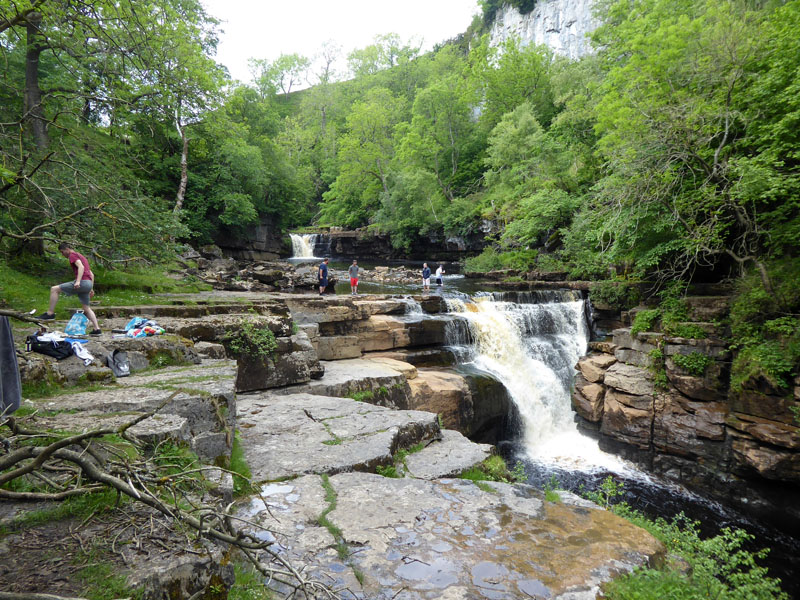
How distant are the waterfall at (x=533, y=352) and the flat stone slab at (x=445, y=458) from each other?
234 inches

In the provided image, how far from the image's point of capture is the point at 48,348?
396 centimetres

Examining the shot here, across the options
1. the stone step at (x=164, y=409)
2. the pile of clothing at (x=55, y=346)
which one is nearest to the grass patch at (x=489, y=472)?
the stone step at (x=164, y=409)

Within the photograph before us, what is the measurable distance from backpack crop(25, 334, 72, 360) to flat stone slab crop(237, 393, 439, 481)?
6.44 ft

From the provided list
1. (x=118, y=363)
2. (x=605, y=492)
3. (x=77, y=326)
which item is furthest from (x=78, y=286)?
(x=605, y=492)

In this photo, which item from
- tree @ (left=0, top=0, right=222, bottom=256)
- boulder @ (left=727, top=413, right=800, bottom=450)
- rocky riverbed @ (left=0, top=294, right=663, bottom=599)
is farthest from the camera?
boulder @ (left=727, top=413, right=800, bottom=450)

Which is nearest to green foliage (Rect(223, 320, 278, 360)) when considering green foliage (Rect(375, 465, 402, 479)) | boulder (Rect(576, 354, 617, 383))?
green foliage (Rect(375, 465, 402, 479))

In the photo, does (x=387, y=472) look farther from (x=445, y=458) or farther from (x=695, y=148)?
(x=695, y=148)

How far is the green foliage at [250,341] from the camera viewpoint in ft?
21.2

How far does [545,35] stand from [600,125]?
35.8 m

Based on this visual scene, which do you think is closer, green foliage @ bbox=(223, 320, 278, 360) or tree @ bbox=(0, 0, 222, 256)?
tree @ bbox=(0, 0, 222, 256)

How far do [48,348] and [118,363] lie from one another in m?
0.70

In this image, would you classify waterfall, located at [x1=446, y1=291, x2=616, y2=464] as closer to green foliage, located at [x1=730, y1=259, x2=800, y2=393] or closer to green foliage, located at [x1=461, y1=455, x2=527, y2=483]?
green foliage, located at [x1=730, y1=259, x2=800, y2=393]

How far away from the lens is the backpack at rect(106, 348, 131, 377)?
449 cm

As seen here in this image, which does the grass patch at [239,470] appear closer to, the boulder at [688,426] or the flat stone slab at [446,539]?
the flat stone slab at [446,539]
